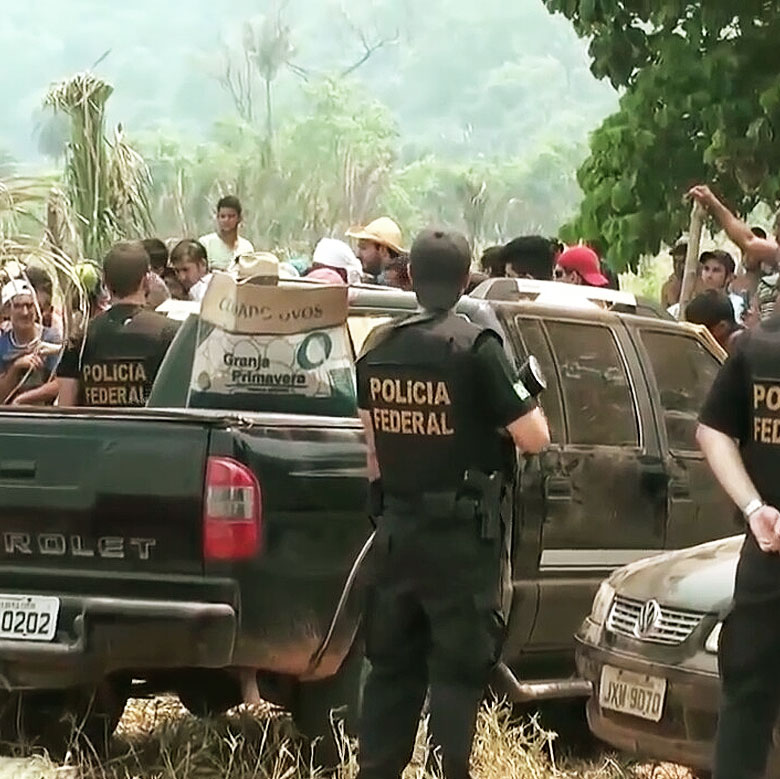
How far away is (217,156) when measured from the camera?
99812mm

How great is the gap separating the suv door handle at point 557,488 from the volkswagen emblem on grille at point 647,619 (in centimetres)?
92

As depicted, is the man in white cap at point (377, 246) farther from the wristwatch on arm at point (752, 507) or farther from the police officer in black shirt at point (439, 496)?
the wristwatch on arm at point (752, 507)

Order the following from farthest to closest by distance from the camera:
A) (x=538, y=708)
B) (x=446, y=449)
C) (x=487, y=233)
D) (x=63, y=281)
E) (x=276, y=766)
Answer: (x=487, y=233), (x=63, y=281), (x=538, y=708), (x=276, y=766), (x=446, y=449)

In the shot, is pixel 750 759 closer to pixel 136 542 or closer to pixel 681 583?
pixel 681 583

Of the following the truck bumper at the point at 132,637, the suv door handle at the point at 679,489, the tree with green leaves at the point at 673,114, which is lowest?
the truck bumper at the point at 132,637

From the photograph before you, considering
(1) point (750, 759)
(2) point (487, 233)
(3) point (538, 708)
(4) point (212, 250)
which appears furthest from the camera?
(2) point (487, 233)

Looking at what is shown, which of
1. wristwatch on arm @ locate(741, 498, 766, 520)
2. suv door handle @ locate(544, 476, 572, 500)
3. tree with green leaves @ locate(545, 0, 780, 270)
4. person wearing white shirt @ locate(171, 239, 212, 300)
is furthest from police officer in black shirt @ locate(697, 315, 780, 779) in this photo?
tree with green leaves @ locate(545, 0, 780, 270)

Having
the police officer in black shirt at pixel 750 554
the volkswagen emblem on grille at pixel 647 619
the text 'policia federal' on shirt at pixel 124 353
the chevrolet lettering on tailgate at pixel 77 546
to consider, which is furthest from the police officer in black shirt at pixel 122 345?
the police officer in black shirt at pixel 750 554

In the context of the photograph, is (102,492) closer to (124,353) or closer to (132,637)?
(132,637)

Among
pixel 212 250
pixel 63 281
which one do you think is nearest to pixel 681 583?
pixel 63 281

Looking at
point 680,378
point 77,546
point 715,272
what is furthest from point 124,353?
point 715,272

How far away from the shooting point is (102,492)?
19.2 ft

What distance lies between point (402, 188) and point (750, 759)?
111316 millimetres

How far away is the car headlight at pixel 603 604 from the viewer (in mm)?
6020
